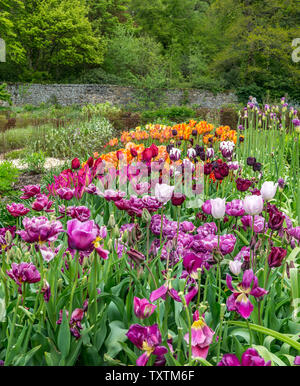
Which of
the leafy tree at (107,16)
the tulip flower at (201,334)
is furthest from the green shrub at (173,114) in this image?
the leafy tree at (107,16)

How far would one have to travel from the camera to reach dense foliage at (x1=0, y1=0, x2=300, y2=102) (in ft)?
69.9

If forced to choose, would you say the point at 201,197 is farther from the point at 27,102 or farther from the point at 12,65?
the point at 12,65

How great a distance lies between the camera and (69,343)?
1078 mm

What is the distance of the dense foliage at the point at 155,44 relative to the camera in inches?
838

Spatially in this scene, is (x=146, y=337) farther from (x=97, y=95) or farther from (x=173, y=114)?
(x=97, y=95)

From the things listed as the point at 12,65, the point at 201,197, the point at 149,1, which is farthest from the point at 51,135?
the point at 149,1

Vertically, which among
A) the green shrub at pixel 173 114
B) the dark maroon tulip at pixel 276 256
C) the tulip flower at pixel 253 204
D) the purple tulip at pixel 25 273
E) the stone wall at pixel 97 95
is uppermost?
the stone wall at pixel 97 95

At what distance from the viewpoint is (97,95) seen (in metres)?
23.0

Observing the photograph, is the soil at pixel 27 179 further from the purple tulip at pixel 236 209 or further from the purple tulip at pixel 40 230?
the purple tulip at pixel 40 230

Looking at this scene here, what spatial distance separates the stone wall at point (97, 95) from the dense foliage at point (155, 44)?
0.64 meters

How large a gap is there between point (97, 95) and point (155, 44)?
209 inches

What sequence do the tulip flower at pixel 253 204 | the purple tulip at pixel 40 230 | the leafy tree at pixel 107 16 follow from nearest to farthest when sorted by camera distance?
the purple tulip at pixel 40 230
the tulip flower at pixel 253 204
the leafy tree at pixel 107 16

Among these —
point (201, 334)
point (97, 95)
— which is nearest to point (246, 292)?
point (201, 334)

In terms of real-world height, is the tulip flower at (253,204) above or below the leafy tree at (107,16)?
below
